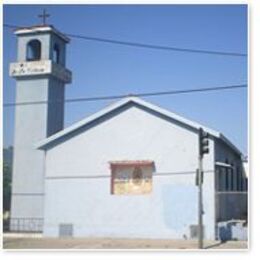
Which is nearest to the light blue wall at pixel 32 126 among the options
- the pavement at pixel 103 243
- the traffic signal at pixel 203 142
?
the pavement at pixel 103 243

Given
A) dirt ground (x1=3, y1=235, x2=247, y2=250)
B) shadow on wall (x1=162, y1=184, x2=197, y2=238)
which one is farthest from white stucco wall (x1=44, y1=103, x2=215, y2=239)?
dirt ground (x1=3, y1=235, x2=247, y2=250)

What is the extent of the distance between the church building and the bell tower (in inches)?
0.5

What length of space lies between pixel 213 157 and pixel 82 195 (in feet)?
5.43

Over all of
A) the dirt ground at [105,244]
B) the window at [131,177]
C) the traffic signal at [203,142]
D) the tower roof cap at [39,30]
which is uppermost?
the tower roof cap at [39,30]

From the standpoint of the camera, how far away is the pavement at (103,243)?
24.2 ft

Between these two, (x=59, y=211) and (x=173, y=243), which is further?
(x=59, y=211)

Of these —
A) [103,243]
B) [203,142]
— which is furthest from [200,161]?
[103,243]

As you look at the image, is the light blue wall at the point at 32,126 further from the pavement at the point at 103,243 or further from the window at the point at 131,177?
the window at the point at 131,177

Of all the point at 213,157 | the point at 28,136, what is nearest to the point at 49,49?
the point at 28,136

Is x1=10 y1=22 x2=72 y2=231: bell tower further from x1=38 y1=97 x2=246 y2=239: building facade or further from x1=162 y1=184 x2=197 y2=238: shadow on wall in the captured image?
x1=162 y1=184 x2=197 y2=238: shadow on wall

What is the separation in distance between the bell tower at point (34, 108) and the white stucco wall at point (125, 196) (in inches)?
11.4

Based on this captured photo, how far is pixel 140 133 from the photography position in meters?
9.00

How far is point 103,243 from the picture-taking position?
7832 millimetres
